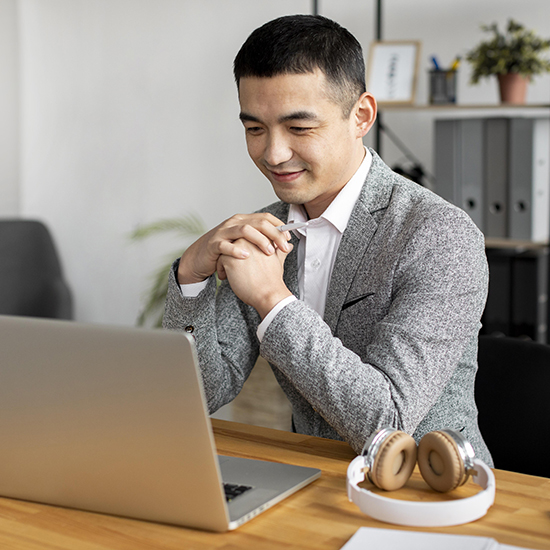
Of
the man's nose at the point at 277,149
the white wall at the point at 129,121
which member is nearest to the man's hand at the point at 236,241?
the man's nose at the point at 277,149

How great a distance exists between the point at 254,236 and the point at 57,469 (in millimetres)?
470

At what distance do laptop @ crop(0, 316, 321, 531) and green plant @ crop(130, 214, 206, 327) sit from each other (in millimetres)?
2049

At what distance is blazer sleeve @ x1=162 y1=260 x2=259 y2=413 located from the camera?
1.23 metres

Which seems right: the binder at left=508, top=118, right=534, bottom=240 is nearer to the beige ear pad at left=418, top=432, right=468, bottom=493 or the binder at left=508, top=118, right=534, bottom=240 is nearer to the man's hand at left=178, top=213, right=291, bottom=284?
the man's hand at left=178, top=213, right=291, bottom=284

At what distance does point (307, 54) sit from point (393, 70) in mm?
1251

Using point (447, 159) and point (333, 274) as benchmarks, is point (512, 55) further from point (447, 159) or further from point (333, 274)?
point (333, 274)

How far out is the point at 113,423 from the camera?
72 centimetres

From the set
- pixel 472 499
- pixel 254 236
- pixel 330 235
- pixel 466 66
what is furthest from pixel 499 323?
pixel 472 499

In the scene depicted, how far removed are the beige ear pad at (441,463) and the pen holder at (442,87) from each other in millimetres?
1689

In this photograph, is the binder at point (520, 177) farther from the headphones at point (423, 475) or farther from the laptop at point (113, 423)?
the laptop at point (113, 423)

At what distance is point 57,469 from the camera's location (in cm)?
77

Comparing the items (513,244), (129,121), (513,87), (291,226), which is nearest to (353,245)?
(291,226)

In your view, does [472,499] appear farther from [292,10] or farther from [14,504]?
[292,10]

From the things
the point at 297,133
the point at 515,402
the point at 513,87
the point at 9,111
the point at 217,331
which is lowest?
the point at 515,402
